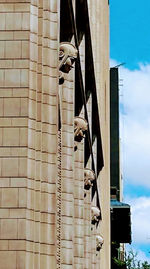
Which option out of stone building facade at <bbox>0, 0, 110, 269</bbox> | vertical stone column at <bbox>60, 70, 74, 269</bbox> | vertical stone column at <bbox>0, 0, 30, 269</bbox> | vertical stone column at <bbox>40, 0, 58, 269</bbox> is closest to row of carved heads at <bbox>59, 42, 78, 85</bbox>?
stone building facade at <bbox>0, 0, 110, 269</bbox>

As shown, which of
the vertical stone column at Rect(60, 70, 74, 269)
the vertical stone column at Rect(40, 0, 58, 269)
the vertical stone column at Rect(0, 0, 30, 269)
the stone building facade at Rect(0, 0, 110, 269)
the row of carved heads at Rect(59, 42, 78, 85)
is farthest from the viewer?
the vertical stone column at Rect(60, 70, 74, 269)

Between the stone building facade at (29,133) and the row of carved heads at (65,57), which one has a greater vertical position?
the row of carved heads at (65,57)

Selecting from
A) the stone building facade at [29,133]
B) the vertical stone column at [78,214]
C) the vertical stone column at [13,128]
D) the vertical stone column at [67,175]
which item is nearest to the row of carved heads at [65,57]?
the stone building facade at [29,133]

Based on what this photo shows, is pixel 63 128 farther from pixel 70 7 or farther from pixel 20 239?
pixel 20 239

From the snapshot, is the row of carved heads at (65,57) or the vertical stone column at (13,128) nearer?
the vertical stone column at (13,128)

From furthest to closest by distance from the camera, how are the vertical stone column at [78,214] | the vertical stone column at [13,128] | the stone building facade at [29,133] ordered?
1. the vertical stone column at [78,214]
2. the stone building facade at [29,133]
3. the vertical stone column at [13,128]

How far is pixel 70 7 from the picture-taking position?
82.2 feet

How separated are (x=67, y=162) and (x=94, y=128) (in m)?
18.9

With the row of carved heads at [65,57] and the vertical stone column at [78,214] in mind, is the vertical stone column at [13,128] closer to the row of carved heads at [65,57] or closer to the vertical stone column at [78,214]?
the row of carved heads at [65,57]

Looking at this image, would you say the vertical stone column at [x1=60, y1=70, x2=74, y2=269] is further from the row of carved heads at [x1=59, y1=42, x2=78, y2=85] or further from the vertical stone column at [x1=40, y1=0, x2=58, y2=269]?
the vertical stone column at [x1=40, y1=0, x2=58, y2=269]

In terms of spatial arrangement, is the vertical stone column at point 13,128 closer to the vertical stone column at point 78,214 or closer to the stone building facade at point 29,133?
the stone building facade at point 29,133

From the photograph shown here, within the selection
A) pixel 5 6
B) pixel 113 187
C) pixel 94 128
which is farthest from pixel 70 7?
pixel 113 187

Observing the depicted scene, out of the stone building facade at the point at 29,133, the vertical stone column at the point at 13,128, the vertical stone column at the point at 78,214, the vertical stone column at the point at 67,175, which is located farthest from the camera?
the vertical stone column at the point at 78,214

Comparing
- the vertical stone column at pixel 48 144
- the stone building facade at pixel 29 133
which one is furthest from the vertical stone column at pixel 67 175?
the vertical stone column at pixel 48 144
